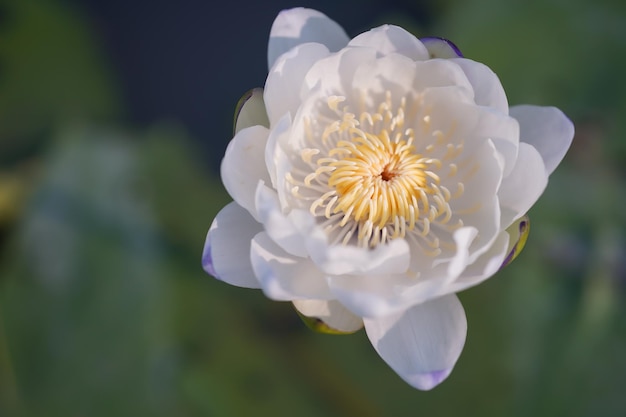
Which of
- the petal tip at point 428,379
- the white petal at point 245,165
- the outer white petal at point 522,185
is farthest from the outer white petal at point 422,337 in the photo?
the white petal at point 245,165

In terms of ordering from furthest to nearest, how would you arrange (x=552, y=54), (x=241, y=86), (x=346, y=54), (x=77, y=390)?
(x=241, y=86) < (x=552, y=54) < (x=77, y=390) < (x=346, y=54)

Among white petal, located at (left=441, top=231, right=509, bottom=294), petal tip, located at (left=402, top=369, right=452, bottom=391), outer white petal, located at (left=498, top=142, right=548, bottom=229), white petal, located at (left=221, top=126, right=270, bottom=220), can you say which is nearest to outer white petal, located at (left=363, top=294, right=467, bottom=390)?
petal tip, located at (left=402, top=369, right=452, bottom=391)

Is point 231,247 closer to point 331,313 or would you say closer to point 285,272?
point 285,272

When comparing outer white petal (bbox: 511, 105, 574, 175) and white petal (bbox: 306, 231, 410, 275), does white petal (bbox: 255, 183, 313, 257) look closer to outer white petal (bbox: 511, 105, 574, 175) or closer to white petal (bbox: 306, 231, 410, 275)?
white petal (bbox: 306, 231, 410, 275)

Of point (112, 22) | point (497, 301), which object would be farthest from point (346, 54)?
point (112, 22)

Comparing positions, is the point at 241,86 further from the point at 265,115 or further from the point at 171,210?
the point at 265,115

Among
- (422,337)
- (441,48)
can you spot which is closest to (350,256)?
(422,337)
